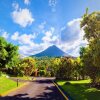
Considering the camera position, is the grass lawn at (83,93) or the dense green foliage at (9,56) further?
the dense green foliage at (9,56)

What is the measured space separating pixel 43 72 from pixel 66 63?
5199cm

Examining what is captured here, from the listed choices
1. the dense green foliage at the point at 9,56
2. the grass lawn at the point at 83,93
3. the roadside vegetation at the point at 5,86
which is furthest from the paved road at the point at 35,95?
the dense green foliage at the point at 9,56

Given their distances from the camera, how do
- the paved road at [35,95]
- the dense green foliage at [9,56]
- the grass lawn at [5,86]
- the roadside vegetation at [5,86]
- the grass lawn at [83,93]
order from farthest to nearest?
the dense green foliage at [9,56] → the grass lawn at [5,86] → the roadside vegetation at [5,86] → the grass lawn at [83,93] → the paved road at [35,95]

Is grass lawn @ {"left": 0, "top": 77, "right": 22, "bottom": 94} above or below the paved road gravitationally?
above

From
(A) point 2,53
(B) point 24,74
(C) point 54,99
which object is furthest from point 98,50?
(B) point 24,74

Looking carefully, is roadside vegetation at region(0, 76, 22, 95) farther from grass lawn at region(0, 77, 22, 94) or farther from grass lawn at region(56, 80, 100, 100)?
grass lawn at region(56, 80, 100, 100)

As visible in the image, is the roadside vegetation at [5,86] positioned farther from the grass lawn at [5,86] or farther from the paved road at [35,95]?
the paved road at [35,95]

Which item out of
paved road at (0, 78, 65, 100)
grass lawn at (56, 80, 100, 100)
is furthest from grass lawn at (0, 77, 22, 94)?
grass lawn at (56, 80, 100, 100)

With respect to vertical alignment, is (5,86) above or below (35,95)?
above

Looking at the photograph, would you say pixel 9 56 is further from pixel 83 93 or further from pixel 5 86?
pixel 83 93

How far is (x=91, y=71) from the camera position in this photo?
4769 centimetres

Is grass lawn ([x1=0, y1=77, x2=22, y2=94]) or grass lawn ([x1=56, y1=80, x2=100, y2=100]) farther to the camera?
grass lawn ([x1=0, y1=77, x2=22, y2=94])

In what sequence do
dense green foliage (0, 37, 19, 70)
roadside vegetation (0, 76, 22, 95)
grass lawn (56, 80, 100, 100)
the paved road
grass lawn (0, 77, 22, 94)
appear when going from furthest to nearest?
dense green foliage (0, 37, 19, 70)
grass lawn (0, 77, 22, 94)
roadside vegetation (0, 76, 22, 95)
grass lawn (56, 80, 100, 100)
the paved road

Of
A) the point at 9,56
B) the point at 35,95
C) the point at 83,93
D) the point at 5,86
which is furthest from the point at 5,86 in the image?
the point at 83,93
